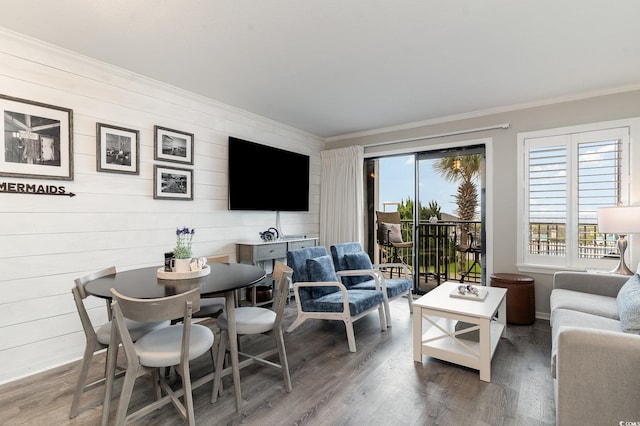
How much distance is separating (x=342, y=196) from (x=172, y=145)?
8.79 ft

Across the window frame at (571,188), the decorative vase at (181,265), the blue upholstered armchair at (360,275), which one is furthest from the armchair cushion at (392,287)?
the decorative vase at (181,265)

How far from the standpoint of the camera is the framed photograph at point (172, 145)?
3.20 metres

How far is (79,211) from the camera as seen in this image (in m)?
2.68

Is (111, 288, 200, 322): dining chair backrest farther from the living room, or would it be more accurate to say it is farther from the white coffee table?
the white coffee table

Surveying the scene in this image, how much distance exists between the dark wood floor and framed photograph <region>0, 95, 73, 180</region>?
1.59m

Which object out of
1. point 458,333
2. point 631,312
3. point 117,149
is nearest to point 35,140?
point 117,149

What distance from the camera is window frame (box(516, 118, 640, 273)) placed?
3.25 meters

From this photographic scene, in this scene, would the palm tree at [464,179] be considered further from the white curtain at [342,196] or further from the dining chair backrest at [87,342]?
the dining chair backrest at [87,342]

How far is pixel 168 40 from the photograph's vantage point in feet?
7.98

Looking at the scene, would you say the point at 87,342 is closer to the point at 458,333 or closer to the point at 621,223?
the point at 458,333

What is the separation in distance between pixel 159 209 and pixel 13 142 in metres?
1.20

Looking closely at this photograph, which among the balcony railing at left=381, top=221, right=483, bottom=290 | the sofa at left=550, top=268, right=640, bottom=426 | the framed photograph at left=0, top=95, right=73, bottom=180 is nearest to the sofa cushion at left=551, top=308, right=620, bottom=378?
the sofa at left=550, top=268, right=640, bottom=426

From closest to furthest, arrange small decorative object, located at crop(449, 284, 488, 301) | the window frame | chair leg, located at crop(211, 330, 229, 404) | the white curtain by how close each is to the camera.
Answer: chair leg, located at crop(211, 330, 229, 404), small decorative object, located at crop(449, 284, 488, 301), the window frame, the white curtain

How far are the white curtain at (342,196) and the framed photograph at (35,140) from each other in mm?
3486
